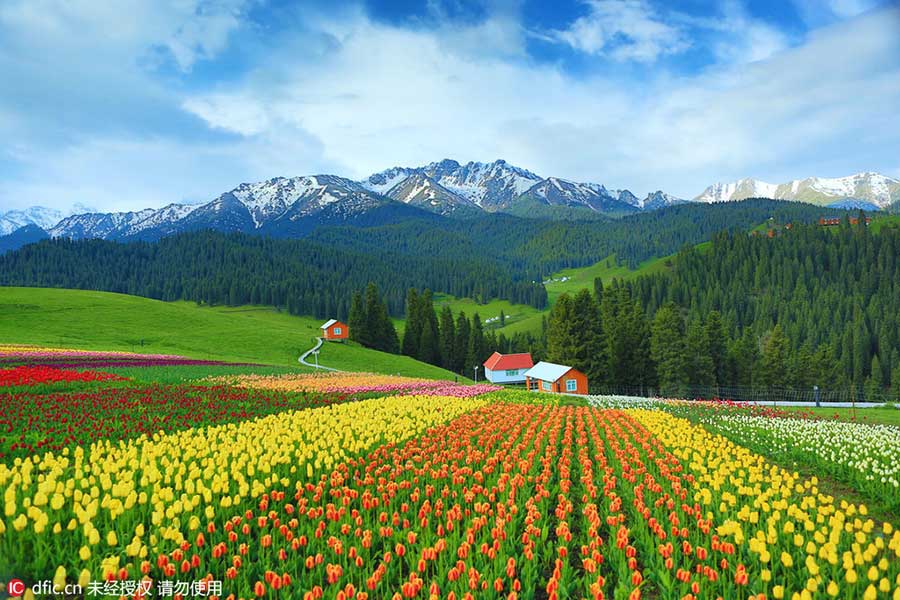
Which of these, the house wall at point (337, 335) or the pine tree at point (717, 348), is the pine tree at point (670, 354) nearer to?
the pine tree at point (717, 348)

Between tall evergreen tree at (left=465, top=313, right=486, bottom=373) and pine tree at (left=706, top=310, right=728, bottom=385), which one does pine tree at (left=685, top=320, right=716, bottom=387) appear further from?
tall evergreen tree at (left=465, top=313, right=486, bottom=373)

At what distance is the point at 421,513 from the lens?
848 cm

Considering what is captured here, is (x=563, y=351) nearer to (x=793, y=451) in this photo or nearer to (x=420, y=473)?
(x=793, y=451)

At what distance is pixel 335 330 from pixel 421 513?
87052 millimetres

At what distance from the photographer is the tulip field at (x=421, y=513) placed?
649 centimetres

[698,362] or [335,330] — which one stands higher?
[335,330]

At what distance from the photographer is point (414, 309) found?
Result: 306 feet

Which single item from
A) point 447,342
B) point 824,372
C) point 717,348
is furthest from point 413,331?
point 824,372

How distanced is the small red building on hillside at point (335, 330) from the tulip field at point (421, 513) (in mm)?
74311

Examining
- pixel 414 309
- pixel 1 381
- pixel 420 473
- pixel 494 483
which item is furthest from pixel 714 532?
pixel 414 309

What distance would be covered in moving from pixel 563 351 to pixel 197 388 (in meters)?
48.1

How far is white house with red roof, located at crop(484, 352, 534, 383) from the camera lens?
269 ft

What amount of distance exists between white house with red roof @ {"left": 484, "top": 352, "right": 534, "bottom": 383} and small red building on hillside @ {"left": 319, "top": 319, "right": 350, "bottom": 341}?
27866mm

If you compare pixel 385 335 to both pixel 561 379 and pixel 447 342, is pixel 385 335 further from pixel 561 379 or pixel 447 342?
pixel 561 379
